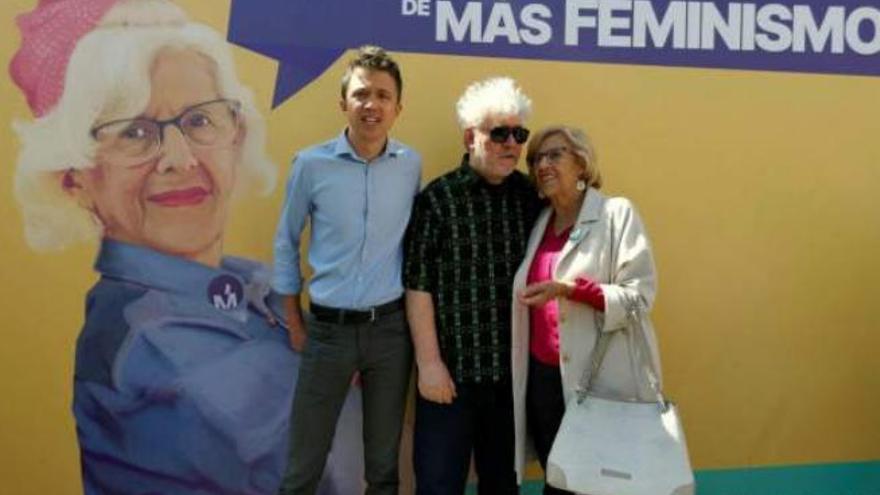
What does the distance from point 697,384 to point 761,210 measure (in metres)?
0.74

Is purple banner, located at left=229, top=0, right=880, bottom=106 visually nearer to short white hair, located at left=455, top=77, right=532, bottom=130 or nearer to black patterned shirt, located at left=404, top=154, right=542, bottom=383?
short white hair, located at left=455, top=77, right=532, bottom=130

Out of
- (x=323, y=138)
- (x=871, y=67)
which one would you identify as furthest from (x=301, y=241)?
(x=871, y=67)

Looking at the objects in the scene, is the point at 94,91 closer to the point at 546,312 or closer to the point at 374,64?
the point at 374,64

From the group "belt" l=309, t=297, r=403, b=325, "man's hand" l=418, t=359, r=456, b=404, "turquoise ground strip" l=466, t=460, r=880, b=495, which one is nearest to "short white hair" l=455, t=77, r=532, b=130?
"belt" l=309, t=297, r=403, b=325

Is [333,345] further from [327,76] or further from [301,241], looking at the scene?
[327,76]

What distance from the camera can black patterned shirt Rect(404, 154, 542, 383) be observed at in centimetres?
297

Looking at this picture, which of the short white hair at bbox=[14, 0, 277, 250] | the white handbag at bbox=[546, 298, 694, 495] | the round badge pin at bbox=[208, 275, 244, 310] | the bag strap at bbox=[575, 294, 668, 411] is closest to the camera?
the white handbag at bbox=[546, 298, 694, 495]

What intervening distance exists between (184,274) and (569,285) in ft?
4.82

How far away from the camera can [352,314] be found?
2977mm

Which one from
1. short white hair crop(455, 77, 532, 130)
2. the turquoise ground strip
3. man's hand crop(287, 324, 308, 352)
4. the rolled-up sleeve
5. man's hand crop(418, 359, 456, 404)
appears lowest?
the turquoise ground strip

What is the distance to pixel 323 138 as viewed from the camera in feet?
11.2

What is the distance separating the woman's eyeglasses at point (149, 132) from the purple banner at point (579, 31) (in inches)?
10.5

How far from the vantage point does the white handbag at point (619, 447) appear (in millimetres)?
2742

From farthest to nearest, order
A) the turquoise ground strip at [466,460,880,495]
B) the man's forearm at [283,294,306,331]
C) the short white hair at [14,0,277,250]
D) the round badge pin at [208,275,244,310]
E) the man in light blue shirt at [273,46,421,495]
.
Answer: the turquoise ground strip at [466,460,880,495], the round badge pin at [208,275,244,310], the short white hair at [14,0,277,250], the man's forearm at [283,294,306,331], the man in light blue shirt at [273,46,421,495]
